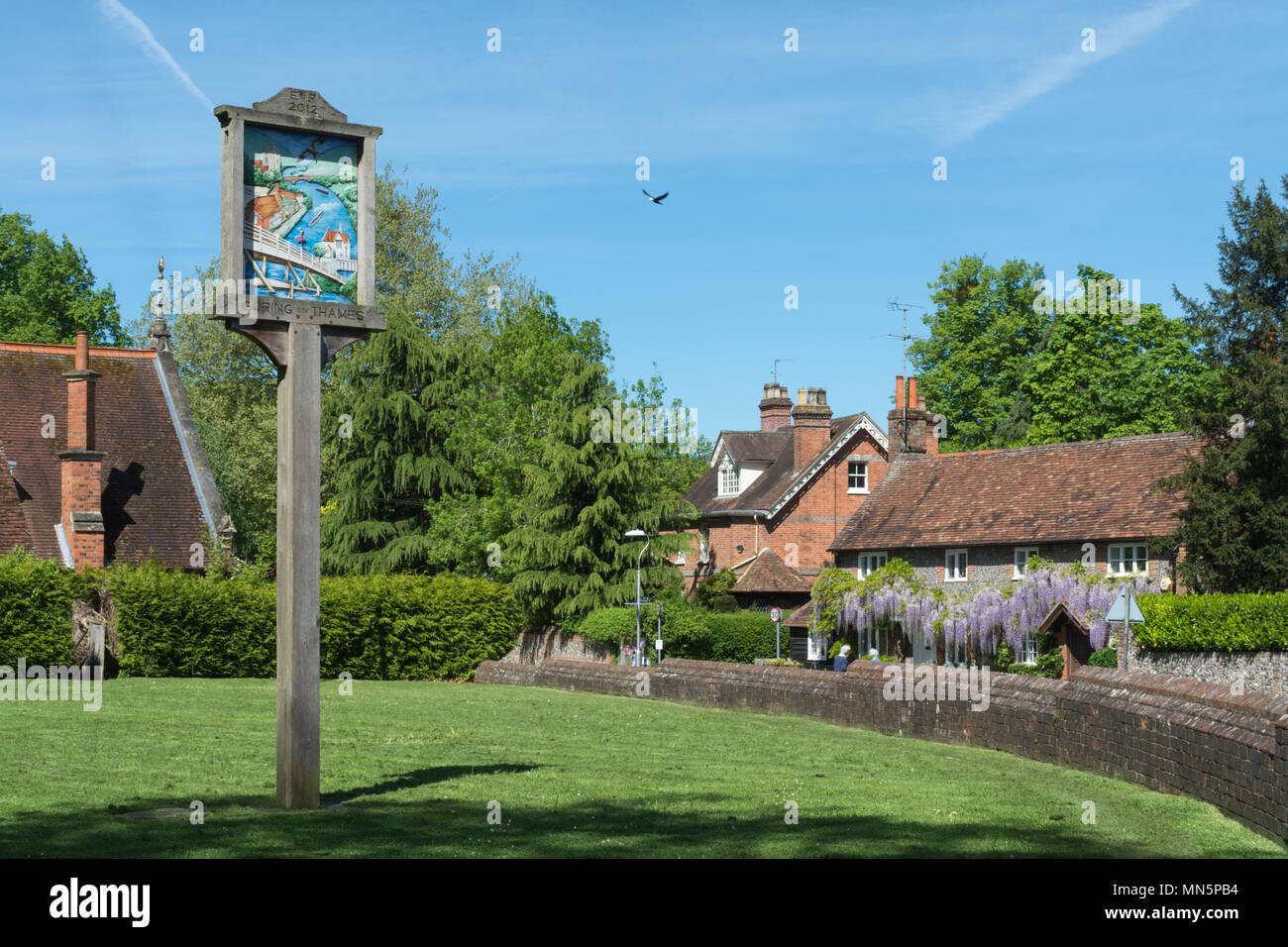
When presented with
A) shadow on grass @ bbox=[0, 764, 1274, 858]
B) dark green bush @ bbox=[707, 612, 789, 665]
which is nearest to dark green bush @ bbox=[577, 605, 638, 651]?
dark green bush @ bbox=[707, 612, 789, 665]

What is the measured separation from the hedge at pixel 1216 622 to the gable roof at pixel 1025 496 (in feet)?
15.7

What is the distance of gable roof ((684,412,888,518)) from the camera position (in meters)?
59.5

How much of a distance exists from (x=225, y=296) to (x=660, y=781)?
614 cm

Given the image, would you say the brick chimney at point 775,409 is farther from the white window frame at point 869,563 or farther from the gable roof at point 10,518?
the gable roof at point 10,518

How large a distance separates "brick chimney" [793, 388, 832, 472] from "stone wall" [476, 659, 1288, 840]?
3121 centimetres

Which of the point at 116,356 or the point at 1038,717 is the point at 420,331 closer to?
the point at 116,356

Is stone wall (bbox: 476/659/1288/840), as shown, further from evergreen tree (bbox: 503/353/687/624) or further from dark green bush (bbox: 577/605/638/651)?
evergreen tree (bbox: 503/353/687/624)

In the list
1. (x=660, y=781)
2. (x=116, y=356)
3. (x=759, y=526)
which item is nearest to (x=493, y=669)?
(x=116, y=356)

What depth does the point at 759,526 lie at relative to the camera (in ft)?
197

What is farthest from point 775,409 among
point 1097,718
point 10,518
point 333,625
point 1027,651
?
point 1097,718

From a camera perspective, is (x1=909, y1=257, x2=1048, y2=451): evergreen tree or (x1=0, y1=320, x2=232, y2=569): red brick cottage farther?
(x1=909, y1=257, x2=1048, y2=451): evergreen tree

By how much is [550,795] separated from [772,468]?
5228 centimetres

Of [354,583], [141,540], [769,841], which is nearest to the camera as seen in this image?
[769,841]

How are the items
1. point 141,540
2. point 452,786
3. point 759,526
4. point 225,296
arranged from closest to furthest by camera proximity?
point 225,296 → point 452,786 → point 141,540 → point 759,526
